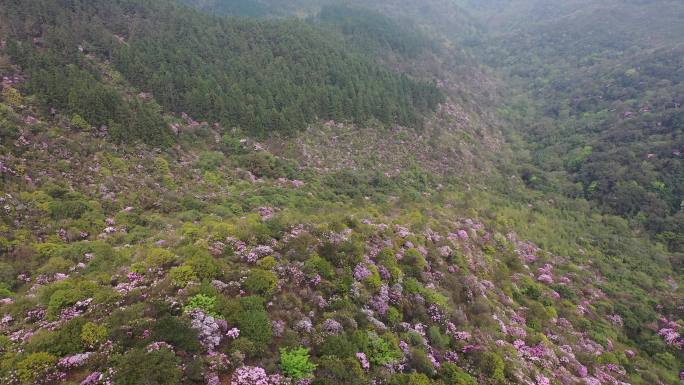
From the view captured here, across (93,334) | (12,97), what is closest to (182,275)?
(93,334)

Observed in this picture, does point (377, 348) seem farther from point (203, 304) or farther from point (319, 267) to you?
point (203, 304)

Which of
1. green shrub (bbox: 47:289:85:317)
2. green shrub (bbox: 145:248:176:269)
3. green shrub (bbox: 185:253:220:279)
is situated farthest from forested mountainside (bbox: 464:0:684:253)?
green shrub (bbox: 47:289:85:317)

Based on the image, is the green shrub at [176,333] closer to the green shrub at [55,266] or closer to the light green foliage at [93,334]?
the light green foliage at [93,334]

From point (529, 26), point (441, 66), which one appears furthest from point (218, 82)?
point (529, 26)

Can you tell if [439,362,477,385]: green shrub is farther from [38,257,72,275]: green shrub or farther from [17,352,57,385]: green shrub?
[38,257,72,275]: green shrub

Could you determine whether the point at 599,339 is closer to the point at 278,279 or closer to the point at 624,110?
the point at 278,279

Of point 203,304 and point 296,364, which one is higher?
point 203,304

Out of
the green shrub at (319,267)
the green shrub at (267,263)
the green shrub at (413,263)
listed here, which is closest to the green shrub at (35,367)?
the green shrub at (267,263)
